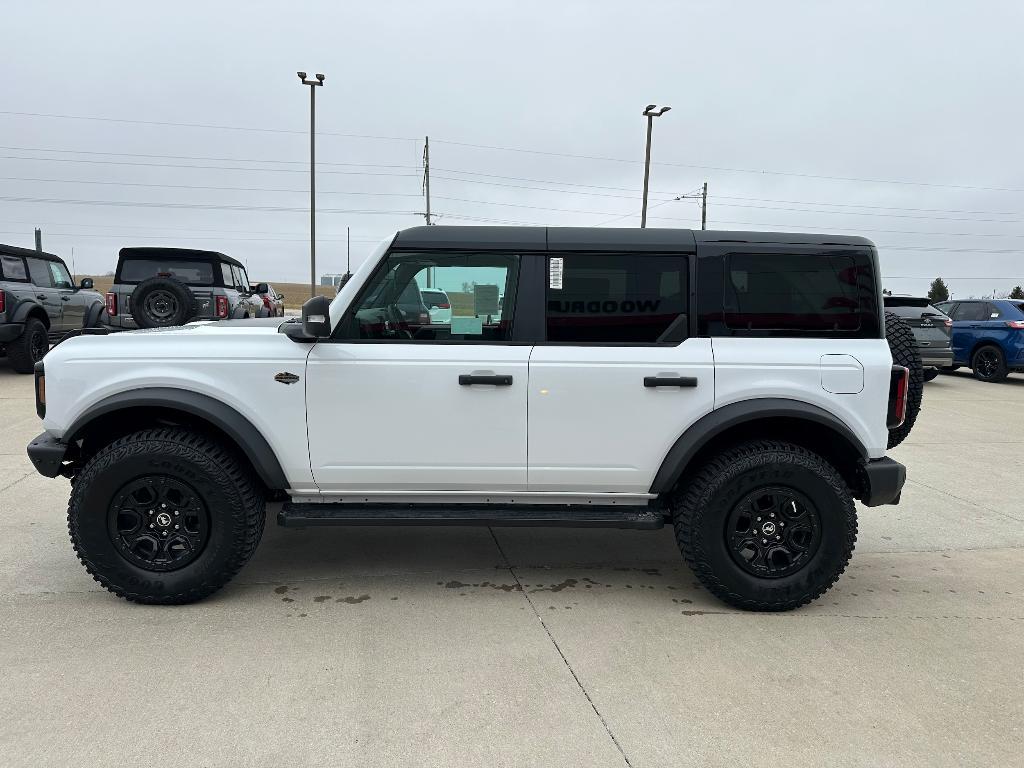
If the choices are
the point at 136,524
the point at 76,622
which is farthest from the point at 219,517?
the point at 76,622

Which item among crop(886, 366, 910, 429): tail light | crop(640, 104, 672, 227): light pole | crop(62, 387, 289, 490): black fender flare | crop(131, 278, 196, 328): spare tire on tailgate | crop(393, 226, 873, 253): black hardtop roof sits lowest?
crop(62, 387, 289, 490): black fender flare

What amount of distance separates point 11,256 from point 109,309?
1663mm

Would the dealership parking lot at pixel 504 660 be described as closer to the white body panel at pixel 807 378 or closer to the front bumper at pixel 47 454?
the front bumper at pixel 47 454

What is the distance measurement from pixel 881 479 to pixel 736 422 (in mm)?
755

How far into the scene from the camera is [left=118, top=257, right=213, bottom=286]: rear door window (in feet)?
36.2

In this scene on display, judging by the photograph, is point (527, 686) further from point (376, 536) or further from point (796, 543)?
point (376, 536)

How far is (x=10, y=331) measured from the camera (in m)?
10.3

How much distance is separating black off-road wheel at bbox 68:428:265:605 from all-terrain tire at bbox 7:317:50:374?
8879 millimetres

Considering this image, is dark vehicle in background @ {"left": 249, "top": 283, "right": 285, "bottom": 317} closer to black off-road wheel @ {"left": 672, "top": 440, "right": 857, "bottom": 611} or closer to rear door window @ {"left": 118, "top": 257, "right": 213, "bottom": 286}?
rear door window @ {"left": 118, "top": 257, "right": 213, "bottom": 286}

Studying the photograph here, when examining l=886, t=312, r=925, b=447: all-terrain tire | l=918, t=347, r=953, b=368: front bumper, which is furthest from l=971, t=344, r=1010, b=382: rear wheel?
l=886, t=312, r=925, b=447: all-terrain tire

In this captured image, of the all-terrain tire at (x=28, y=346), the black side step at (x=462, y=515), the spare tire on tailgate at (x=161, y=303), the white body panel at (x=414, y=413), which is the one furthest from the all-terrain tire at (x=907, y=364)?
the all-terrain tire at (x=28, y=346)

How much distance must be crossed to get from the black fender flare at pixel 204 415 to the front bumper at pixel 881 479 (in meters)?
2.81

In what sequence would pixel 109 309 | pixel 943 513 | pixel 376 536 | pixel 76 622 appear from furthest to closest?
pixel 109 309
pixel 943 513
pixel 376 536
pixel 76 622

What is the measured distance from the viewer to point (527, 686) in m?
2.79
